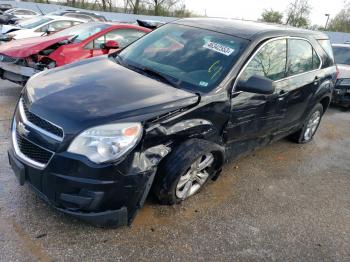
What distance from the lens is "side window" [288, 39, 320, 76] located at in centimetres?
414

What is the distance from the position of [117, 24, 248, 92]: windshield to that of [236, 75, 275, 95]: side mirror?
0.71 feet

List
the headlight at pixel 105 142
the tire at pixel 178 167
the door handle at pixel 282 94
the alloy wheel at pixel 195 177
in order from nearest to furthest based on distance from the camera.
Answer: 1. the headlight at pixel 105 142
2. the tire at pixel 178 167
3. the alloy wheel at pixel 195 177
4. the door handle at pixel 282 94

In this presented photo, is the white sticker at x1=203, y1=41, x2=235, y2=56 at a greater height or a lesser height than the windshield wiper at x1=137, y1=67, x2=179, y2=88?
greater

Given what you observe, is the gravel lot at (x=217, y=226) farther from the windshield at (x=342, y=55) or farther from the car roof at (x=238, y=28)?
the windshield at (x=342, y=55)

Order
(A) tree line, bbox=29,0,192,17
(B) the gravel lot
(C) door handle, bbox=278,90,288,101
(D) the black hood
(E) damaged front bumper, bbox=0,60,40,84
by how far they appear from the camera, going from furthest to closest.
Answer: (A) tree line, bbox=29,0,192,17 < (E) damaged front bumper, bbox=0,60,40,84 < (C) door handle, bbox=278,90,288,101 < (B) the gravel lot < (D) the black hood

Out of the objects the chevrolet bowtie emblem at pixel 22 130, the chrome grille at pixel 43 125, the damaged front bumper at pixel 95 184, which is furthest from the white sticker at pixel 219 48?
the chevrolet bowtie emblem at pixel 22 130

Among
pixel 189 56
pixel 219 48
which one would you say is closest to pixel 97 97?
pixel 189 56

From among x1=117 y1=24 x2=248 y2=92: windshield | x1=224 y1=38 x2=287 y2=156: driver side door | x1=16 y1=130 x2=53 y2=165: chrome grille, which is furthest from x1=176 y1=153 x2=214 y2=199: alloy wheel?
x1=16 y1=130 x2=53 y2=165: chrome grille

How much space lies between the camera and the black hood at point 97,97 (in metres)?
2.49

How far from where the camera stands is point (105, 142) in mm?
2422

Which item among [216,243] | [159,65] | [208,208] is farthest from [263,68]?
[216,243]

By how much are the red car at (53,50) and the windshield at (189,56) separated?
2007 mm

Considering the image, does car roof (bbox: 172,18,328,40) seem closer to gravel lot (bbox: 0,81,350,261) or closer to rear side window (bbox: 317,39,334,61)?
rear side window (bbox: 317,39,334,61)

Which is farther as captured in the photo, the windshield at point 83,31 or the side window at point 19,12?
the side window at point 19,12
